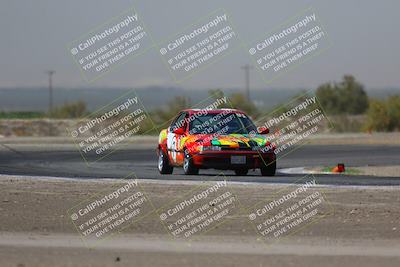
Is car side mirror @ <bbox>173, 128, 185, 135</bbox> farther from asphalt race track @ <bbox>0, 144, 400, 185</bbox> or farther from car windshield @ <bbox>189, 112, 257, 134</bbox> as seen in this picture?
asphalt race track @ <bbox>0, 144, 400, 185</bbox>

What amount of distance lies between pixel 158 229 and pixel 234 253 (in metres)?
2.81

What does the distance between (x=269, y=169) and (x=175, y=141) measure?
215cm

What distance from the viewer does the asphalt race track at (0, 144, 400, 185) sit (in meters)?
26.1

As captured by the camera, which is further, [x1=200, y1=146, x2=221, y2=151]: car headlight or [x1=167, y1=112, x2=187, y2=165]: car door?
[x1=167, y1=112, x2=187, y2=165]: car door

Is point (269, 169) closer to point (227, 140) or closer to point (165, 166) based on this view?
point (227, 140)

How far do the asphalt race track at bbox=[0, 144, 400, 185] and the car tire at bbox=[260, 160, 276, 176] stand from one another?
214 mm

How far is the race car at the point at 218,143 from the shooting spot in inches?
1023

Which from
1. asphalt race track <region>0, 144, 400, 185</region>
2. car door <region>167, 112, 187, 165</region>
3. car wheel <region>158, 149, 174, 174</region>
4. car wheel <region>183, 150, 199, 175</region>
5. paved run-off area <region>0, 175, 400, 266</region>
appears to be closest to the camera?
paved run-off area <region>0, 175, 400, 266</region>

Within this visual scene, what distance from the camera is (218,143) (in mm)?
26031

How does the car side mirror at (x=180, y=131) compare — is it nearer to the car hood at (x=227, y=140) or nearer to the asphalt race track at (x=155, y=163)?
the car hood at (x=227, y=140)

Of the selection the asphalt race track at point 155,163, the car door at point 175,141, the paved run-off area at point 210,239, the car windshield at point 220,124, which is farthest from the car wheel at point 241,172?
the paved run-off area at point 210,239

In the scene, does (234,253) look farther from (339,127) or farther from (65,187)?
(339,127)

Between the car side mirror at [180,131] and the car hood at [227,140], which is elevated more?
the car side mirror at [180,131]

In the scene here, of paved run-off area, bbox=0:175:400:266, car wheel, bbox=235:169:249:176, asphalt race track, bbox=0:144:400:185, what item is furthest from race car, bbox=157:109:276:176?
paved run-off area, bbox=0:175:400:266
